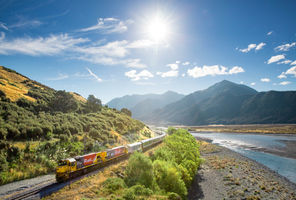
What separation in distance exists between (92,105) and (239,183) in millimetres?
48336

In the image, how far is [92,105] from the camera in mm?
57844

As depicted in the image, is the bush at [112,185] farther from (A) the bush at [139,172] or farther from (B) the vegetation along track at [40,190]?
(B) the vegetation along track at [40,190]

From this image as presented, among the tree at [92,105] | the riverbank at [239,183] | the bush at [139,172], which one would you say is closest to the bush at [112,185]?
the bush at [139,172]

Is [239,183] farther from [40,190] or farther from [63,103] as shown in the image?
[63,103]

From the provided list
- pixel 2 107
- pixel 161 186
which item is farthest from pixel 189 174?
pixel 2 107

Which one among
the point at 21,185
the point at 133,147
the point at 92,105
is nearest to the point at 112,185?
the point at 21,185

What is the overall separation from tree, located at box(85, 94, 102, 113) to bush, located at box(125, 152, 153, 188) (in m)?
35.5

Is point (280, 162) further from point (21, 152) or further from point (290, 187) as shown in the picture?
point (21, 152)

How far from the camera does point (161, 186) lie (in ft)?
68.5

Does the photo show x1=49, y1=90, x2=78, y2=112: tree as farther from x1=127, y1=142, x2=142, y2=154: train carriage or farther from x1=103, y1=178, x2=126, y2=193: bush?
x1=103, y1=178, x2=126, y2=193: bush

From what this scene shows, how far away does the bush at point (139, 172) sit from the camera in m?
19.6

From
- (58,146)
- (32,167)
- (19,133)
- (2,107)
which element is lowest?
(32,167)

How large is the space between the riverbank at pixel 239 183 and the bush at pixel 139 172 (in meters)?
9.61

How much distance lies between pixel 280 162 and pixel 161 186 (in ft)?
130
